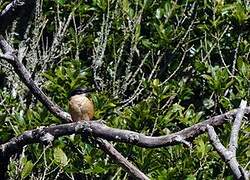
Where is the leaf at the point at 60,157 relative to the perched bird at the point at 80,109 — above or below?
below

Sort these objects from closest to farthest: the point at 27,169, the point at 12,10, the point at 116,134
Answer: the point at 116,134 < the point at 12,10 < the point at 27,169

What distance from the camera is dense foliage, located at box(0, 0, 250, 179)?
3793mm

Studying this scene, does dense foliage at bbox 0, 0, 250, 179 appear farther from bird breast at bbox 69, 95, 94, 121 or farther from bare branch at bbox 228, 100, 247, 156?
bare branch at bbox 228, 100, 247, 156

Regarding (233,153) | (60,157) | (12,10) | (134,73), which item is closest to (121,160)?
(60,157)

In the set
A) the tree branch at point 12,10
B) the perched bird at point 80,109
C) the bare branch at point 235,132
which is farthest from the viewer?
the perched bird at point 80,109

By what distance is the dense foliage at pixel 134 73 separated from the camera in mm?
3793

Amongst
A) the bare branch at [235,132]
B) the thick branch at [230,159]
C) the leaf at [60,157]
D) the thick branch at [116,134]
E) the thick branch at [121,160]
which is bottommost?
the leaf at [60,157]

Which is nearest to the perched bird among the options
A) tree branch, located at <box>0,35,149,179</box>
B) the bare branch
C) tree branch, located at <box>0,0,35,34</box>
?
tree branch, located at <box>0,35,149,179</box>

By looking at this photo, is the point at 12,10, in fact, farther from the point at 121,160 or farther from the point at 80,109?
the point at 121,160

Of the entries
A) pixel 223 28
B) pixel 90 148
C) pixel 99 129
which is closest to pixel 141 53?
pixel 223 28

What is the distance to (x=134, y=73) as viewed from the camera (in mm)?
4531

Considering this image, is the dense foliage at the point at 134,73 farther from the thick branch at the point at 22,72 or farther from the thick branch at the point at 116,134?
the thick branch at the point at 116,134

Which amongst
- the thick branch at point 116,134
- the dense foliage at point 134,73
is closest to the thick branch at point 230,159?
the thick branch at point 116,134

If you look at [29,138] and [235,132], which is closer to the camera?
[235,132]
